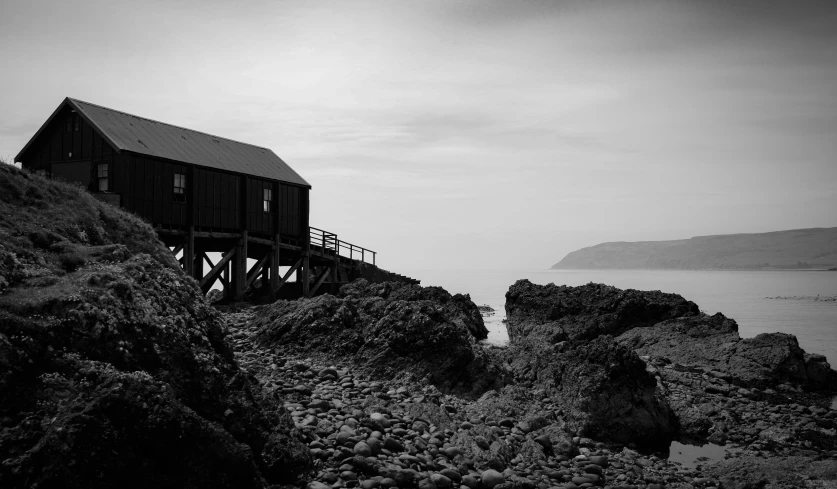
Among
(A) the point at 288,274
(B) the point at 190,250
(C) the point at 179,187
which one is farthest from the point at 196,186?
(A) the point at 288,274

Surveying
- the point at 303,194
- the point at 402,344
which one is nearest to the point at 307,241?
the point at 303,194

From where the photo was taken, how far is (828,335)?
116ft

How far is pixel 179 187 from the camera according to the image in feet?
89.8

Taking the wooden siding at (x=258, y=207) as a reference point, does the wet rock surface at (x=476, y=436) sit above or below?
below

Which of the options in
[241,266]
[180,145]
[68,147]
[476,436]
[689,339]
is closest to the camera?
[476,436]

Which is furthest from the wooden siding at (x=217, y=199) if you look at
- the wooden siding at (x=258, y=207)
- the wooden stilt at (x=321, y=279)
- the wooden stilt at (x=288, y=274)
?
the wooden stilt at (x=321, y=279)

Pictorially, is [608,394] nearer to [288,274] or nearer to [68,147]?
[68,147]

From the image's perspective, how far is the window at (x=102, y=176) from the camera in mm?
24938

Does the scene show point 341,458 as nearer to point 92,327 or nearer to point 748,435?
point 92,327

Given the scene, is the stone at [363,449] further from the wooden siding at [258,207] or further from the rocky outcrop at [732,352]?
the wooden siding at [258,207]

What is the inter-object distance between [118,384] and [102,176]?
68.2 feet

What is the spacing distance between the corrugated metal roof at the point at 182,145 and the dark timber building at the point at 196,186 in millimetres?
66

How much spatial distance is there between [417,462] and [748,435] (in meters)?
9.25

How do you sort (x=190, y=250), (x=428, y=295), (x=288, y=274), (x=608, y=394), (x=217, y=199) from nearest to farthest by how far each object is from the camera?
1. (x=608, y=394)
2. (x=190, y=250)
3. (x=428, y=295)
4. (x=217, y=199)
5. (x=288, y=274)
